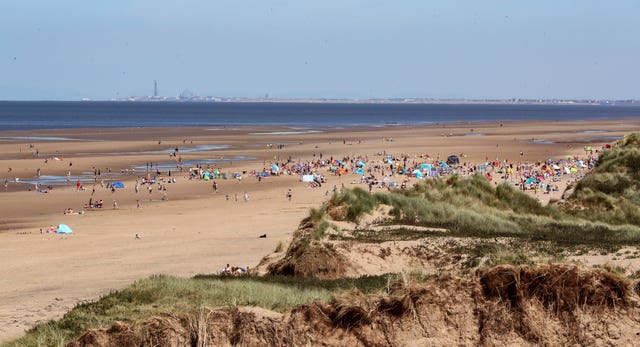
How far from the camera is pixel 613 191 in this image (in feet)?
88.6

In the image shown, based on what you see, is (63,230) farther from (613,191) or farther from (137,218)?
(613,191)

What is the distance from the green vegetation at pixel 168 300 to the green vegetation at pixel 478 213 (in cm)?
658

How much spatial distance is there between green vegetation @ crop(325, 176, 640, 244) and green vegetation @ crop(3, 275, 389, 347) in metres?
6.58

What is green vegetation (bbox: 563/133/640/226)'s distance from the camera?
24.2 meters

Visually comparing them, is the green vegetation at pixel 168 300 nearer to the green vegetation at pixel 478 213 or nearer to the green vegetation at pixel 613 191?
the green vegetation at pixel 478 213

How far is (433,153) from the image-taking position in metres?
67.8

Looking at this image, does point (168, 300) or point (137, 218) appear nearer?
point (168, 300)

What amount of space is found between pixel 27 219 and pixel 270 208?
32.7ft

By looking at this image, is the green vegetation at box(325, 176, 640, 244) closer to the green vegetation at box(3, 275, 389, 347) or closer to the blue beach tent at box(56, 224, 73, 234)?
the green vegetation at box(3, 275, 389, 347)

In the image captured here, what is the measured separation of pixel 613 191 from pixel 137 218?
726 inches

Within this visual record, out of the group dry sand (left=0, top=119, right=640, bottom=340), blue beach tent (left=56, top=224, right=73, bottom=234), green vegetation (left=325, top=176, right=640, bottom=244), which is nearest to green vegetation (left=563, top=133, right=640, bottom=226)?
green vegetation (left=325, top=176, right=640, bottom=244)

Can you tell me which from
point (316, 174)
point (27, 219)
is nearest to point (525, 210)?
point (27, 219)

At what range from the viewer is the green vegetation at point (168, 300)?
386 inches

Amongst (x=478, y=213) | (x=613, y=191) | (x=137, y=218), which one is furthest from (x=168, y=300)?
(x=137, y=218)
